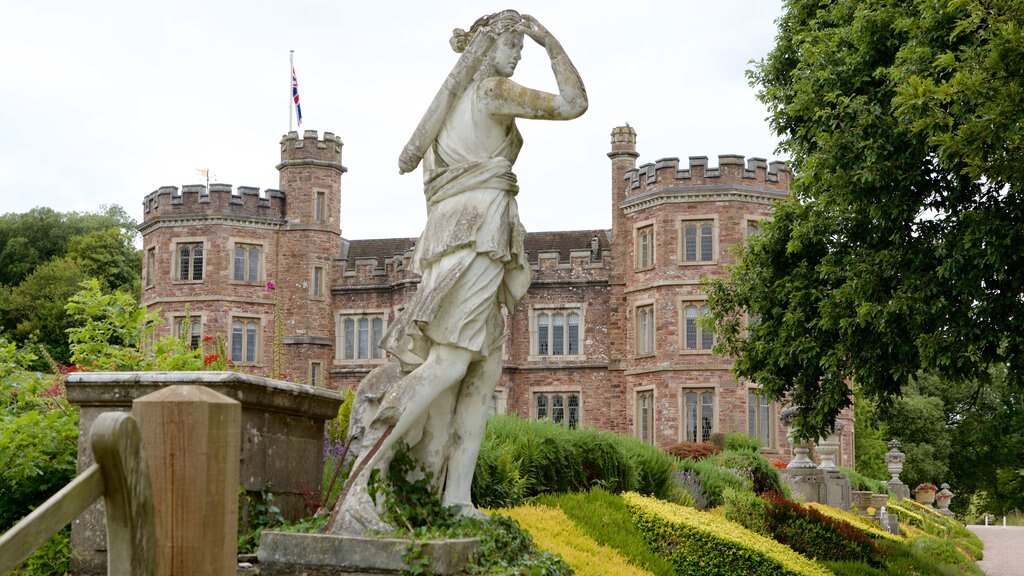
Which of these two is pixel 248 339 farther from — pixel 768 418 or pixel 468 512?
pixel 468 512

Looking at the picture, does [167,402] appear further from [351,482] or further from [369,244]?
[369,244]

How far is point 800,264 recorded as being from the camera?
16750 mm

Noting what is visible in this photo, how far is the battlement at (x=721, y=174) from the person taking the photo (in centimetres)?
4075

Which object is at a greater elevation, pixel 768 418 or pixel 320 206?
pixel 320 206

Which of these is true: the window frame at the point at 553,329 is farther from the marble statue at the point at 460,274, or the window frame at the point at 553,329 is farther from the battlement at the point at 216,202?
the marble statue at the point at 460,274

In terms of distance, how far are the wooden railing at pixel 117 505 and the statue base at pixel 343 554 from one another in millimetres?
3520

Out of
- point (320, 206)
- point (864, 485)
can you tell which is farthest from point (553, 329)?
point (864, 485)

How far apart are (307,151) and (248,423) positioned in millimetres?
40999

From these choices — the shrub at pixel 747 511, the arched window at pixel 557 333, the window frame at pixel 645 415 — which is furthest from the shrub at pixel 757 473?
the arched window at pixel 557 333

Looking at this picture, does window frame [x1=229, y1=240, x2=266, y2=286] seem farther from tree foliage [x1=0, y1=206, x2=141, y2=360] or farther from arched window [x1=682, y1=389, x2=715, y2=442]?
arched window [x1=682, y1=389, x2=715, y2=442]

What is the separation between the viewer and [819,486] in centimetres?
2200

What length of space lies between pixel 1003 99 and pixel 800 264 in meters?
5.76

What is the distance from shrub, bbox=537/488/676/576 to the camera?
31.7 feet

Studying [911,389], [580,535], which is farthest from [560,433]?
[911,389]
